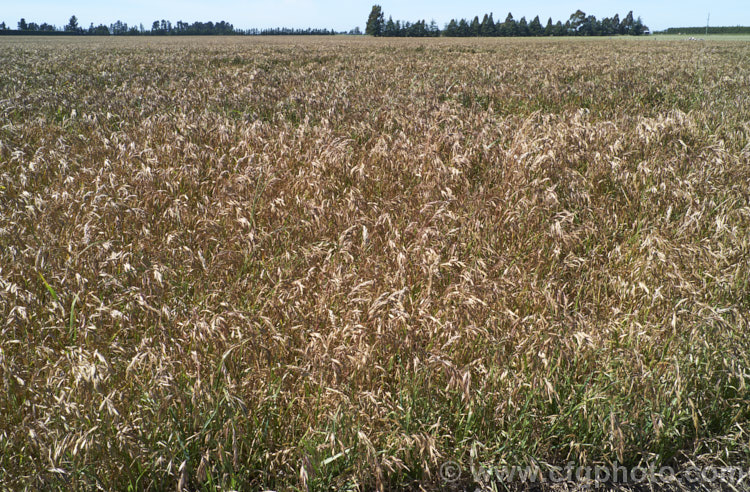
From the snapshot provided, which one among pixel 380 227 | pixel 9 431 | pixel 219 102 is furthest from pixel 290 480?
pixel 219 102

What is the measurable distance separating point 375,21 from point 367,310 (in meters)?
Answer: 125

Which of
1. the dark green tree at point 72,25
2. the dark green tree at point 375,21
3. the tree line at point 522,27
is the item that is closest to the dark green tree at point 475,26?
the tree line at point 522,27

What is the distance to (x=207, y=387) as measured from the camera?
5.91 ft

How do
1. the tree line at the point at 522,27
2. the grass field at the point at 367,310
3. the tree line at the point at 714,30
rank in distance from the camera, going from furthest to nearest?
the tree line at the point at 522,27 → the tree line at the point at 714,30 → the grass field at the point at 367,310

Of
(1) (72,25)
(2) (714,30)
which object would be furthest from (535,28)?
(1) (72,25)

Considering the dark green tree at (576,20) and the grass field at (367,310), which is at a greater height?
the dark green tree at (576,20)

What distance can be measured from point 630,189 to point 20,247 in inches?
165

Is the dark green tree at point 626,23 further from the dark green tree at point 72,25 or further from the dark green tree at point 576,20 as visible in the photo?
the dark green tree at point 72,25

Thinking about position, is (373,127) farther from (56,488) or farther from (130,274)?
(56,488)

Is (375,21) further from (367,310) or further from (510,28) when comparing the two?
(367,310)

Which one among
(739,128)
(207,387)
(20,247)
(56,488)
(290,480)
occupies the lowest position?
(290,480)

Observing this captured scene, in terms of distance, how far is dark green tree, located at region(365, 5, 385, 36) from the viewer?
382 feet

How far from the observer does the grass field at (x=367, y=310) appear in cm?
180

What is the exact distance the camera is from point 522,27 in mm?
→ 115812
